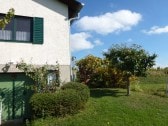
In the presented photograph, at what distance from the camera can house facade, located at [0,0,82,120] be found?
50.1ft

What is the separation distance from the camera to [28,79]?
16031 millimetres

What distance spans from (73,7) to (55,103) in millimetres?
5623

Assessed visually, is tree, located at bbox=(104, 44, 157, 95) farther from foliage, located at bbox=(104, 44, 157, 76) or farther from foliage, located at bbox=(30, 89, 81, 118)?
foliage, located at bbox=(30, 89, 81, 118)

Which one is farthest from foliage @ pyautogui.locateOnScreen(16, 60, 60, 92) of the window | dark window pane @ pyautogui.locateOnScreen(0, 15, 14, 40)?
dark window pane @ pyautogui.locateOnScreen(0, 15, 14, 40)

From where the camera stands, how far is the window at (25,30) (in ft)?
50.8

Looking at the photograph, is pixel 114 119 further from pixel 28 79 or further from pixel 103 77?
pixel 103 77

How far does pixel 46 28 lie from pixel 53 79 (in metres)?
2.48

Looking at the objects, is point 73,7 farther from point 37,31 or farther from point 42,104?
point 42,104

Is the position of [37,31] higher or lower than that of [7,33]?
higher

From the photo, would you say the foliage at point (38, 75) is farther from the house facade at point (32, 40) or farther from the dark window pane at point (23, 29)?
the dark window pane at point (23, 29)

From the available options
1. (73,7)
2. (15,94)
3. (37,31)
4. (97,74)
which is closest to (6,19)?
(37,31)

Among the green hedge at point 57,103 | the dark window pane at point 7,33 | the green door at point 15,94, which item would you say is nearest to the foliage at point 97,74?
the green door at point 15,94

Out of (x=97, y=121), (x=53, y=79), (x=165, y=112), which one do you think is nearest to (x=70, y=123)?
(x=97, y=121)

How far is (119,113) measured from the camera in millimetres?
15102
